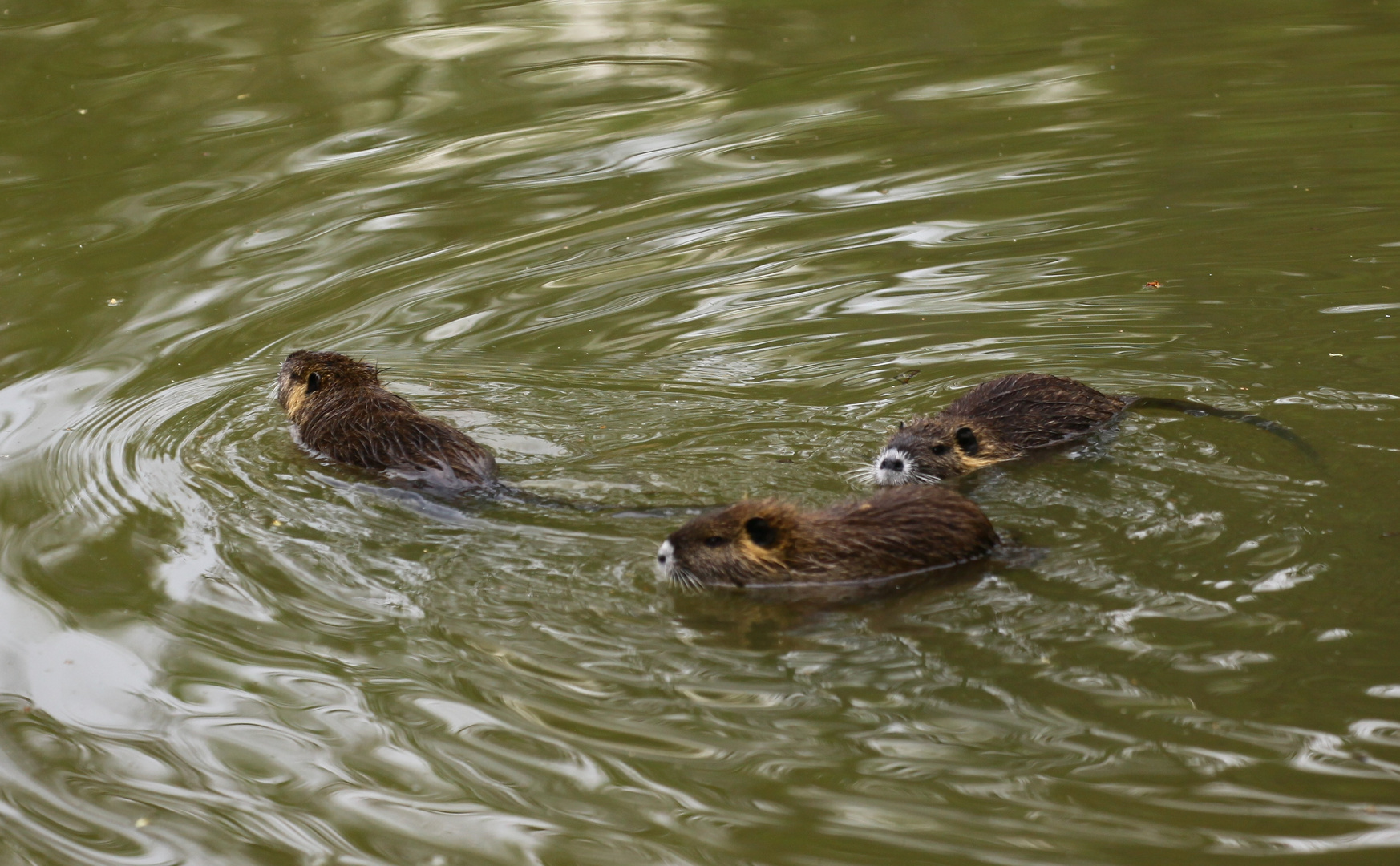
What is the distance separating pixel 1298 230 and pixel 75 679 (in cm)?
527

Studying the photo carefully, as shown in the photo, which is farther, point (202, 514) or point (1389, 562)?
point (202, 514)

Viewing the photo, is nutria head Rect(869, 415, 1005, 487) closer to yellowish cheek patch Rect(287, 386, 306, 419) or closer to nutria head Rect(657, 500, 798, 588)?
nutria head Rect(657, 500, 798, 588)

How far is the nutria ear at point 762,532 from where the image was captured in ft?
13.8

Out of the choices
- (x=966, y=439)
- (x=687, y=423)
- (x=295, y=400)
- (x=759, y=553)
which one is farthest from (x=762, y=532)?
(x=295, y=400)

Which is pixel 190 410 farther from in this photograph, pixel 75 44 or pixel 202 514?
pixel 75 44

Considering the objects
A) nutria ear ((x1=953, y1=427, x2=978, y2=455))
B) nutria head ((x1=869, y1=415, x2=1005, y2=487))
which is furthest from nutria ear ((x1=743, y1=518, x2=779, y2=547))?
nutria ear ((x1=953, y1=427, x2=978, y2=455))

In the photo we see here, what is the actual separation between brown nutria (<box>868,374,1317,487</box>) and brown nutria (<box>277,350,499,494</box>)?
4.48ft

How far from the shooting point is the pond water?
10.8ft

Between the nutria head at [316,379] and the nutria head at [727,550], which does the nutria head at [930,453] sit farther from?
the nutria head at [316,379]

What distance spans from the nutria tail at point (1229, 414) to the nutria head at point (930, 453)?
0.60 meters

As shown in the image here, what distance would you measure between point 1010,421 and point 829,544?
1117 mm

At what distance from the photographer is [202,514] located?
4859 millimetres

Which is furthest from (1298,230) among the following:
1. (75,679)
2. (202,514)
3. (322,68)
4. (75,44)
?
(75,44)

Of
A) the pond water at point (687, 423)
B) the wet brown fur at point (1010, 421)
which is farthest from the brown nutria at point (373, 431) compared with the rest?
the wet brown fur at point (1010, 421)
